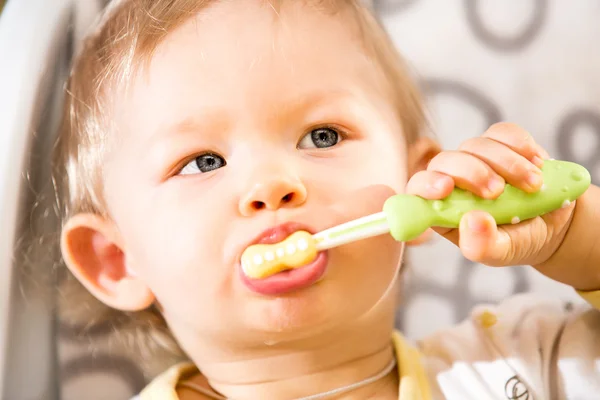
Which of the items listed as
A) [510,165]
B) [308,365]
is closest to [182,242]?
[308,365]

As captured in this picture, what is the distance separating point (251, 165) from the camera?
0.65 meters

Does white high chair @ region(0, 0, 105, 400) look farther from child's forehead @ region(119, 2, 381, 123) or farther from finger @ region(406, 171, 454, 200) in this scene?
finger @ region(406, 171, 454, 200)

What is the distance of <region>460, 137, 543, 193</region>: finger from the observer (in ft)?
2.00

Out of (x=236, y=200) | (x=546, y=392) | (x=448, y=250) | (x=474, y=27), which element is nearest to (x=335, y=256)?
(x=236, y=200)

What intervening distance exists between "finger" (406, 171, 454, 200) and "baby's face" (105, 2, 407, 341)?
0.07 meters

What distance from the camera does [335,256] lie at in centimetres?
65

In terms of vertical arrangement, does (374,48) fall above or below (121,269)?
above

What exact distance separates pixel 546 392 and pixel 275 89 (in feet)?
1.47

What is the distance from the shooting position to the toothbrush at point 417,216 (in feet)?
1.94

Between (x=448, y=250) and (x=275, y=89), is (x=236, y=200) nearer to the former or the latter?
(x=275, y=89)

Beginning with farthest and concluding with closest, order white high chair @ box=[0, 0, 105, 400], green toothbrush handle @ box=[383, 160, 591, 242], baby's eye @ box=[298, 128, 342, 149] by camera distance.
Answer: white high chair @ box=[0, 0, 105, 400] < baby's eye @ box=[298, 128, 342, 149] < green toothbrush handle @ box=[383, 160, 591, 242]

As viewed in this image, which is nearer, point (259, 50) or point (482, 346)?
point (259, 50)

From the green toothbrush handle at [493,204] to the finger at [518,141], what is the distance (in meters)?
0.01

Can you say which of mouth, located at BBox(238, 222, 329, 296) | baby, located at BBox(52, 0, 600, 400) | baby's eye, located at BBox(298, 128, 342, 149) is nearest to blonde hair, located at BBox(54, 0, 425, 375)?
baby, located at BBox(52, 0, 600, 400)
